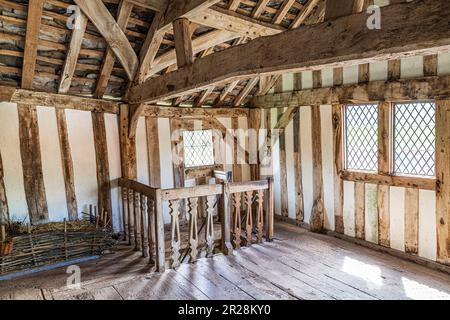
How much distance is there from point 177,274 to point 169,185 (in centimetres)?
254

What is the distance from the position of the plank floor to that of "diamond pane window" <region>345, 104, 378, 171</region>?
1.41 m

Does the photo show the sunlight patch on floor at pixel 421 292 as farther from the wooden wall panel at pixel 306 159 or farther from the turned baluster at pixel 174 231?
the turned baluster at pixel 174 231

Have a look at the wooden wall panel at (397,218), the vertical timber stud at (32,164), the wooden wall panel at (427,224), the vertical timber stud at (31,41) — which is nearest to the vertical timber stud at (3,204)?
the vertical timber stud at (32,164)

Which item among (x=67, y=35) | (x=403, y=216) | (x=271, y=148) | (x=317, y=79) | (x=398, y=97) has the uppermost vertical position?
(x=67, y=35)

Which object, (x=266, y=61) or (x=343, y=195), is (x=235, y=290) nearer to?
(x=266, y=61)

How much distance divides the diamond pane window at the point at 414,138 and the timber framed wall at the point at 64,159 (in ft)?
13.0

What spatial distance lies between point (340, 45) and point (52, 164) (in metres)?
4.37

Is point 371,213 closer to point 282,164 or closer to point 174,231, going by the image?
point 282,164

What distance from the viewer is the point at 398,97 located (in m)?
4.50

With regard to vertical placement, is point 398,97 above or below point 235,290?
above

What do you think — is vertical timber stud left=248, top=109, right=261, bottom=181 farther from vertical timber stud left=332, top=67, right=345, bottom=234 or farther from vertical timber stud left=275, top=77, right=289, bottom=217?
vertical timber stud left=332, top=67, right=345, bottom=234

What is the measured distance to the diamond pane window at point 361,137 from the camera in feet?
16.4

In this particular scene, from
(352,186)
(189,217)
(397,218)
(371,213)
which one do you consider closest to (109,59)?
(189,217)

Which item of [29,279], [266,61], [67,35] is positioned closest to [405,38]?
[266,61]
